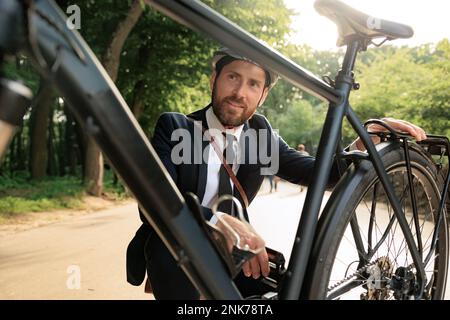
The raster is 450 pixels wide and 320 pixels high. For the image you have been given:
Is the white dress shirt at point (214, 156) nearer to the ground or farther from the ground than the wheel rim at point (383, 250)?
farther from the ground

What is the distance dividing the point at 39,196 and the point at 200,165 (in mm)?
9142

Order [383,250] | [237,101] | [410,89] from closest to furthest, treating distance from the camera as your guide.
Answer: [383,250], [237,101], [410,89]

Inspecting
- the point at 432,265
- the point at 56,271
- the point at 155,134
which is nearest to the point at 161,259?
the point at 155,134

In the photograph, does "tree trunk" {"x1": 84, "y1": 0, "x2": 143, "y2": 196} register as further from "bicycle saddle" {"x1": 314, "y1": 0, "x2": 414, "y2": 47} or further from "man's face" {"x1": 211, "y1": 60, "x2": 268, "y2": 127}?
"bicycle saddle" {"x1": 314, "y1": 0, "x2": 414, "y2": 47}

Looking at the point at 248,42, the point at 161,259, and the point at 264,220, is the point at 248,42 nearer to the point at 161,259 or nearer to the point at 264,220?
the point at 161,259

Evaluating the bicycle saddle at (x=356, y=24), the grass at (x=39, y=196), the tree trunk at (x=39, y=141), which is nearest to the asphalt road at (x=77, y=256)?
the grass at (x=39, y=196)

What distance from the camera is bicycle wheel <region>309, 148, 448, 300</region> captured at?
174 centimetres

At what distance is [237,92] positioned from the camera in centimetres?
218

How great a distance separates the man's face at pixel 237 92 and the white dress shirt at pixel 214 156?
3cm

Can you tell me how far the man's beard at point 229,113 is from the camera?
2150 mm

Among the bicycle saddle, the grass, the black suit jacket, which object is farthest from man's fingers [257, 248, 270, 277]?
the grass

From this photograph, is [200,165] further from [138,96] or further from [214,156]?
[138,96]

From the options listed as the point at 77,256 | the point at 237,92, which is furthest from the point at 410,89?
the point at 237,92

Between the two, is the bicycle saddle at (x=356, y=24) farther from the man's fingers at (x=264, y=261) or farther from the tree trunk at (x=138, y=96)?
the tree trunk at (x=138, y=96)
